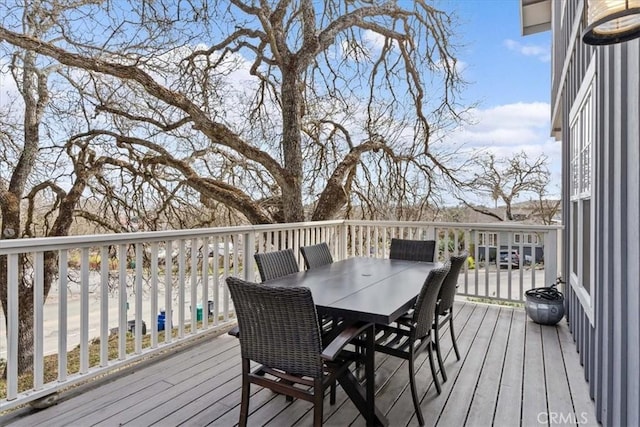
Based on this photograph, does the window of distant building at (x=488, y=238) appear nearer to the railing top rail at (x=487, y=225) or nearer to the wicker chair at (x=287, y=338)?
the railing top rail at (x=487, y=225)

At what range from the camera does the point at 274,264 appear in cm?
290

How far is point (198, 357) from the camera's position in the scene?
3.18 meters

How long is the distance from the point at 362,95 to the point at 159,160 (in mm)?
4067

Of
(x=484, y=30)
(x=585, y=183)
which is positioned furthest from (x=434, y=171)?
(x=585, y=183)

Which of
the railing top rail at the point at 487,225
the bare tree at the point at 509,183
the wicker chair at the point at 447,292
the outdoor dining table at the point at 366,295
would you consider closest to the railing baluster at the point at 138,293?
the outdoor dining table at the point at 366,295

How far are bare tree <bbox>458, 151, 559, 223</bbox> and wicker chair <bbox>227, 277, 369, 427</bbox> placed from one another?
18.8 ft

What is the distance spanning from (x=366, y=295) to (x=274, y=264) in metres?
0.86

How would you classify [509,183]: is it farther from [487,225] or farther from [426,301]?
[426,301]

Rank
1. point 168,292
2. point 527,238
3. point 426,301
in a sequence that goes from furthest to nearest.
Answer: point 527,238 < point 168,292 < point 426,301

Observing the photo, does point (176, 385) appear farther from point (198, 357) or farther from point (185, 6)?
point (185, 6)

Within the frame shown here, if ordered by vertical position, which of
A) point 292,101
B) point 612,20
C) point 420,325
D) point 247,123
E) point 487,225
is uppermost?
point 292,101

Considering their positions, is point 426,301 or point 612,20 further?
point 426,301

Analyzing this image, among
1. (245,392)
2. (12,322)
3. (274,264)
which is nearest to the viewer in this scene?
(245,392)

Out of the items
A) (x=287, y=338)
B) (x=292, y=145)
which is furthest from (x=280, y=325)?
(x=292, y=145)
